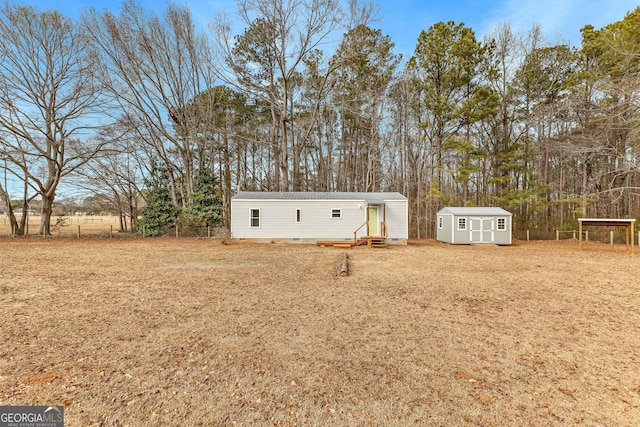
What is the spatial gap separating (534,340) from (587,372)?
2.53ft

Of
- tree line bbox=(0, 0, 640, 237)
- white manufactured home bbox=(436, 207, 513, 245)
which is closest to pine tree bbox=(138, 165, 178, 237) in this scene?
tree line bbox=(0, 0, 640, 237)

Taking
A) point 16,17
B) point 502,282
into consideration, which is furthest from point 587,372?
point 16,17

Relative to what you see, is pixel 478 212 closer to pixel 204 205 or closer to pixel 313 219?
pixel 313 219

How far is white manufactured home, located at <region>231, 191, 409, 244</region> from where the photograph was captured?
51.7ft

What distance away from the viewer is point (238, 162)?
25.7 m

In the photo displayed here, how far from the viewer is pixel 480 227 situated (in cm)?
1599

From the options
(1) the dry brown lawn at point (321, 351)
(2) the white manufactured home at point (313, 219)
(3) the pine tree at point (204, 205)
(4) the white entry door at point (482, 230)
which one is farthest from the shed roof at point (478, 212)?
(3) the pine tree at point (204, 205)

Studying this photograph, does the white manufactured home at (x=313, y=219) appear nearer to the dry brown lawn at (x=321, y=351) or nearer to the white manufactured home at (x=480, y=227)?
the white manufactured home at (x=480, y=227)

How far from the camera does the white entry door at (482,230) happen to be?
1591cm

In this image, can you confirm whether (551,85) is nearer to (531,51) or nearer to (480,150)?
(531,51)

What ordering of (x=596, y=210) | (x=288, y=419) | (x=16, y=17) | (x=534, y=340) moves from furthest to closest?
1. (x=596, y=210)
2. (x=16, y=17)
3. (x=534, y=340)
4. (x=288, y=419)

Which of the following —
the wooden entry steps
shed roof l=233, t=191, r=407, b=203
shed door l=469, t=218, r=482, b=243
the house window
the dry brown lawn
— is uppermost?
shed roof l=233, t=191, r=407, b=203

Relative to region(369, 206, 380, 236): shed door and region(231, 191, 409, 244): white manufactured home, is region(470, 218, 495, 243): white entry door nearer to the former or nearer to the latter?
region(231, 191, 409, 244): white manufactured home

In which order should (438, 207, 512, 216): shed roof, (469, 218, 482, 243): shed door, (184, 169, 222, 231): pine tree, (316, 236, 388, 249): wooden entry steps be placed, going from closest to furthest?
(316, 236, 388, 249): wooden entry steps → (438, 207, 512, 216): shed roof → (469, 218, 482, 243): shed door → (184, 169, 222, 231): pine tree
